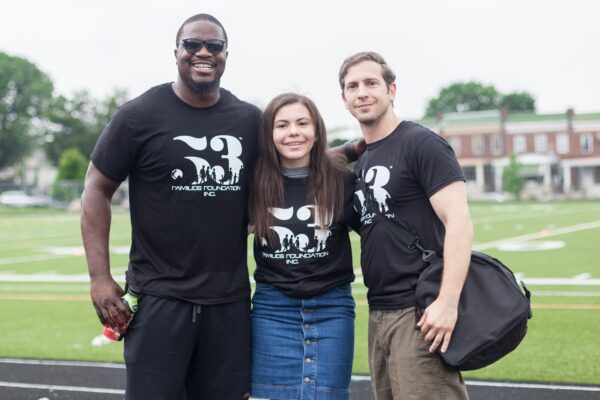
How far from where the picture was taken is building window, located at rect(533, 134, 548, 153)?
62.2 metres

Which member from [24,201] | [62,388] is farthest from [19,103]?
[62,388]

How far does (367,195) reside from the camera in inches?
130

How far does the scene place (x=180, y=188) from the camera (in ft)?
11.2

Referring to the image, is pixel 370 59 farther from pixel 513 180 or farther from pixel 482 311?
pixel 513 180

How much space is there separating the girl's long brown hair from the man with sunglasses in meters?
0.09

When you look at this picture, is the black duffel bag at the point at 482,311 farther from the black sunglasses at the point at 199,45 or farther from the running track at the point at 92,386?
the running track at the point at 92,386

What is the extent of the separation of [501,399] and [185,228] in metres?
2.95

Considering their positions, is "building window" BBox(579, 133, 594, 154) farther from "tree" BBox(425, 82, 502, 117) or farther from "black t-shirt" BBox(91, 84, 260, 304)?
"black t-shirt" BBox(91, 84, 260, 304)

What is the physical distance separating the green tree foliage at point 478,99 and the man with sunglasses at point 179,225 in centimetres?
8260

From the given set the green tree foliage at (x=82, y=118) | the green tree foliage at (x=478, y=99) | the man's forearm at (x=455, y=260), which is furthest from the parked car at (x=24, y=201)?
the man's forearm at (x=455, y=260)

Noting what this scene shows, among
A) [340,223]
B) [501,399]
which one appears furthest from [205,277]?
[501,399]

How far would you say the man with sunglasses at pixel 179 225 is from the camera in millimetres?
3408

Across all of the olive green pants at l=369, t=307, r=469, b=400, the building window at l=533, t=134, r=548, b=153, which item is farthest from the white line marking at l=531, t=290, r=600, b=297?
the building window at l=533, t=134, r=548, b=153

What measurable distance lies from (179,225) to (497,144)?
2460 inches
